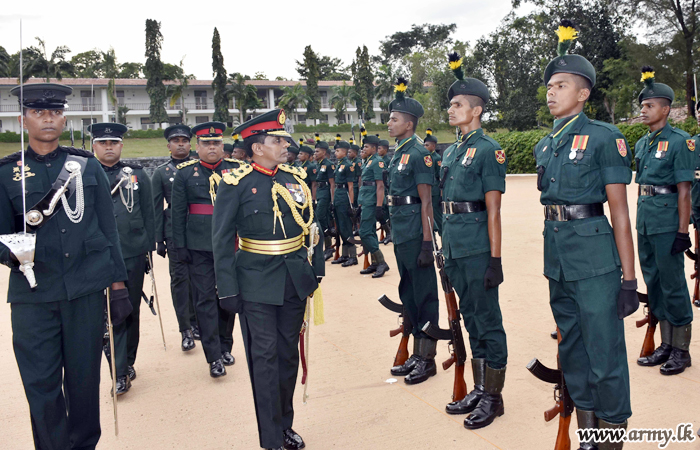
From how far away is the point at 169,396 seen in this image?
4926mm

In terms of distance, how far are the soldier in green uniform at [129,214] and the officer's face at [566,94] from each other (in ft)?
12.4

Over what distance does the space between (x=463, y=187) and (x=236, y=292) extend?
1.79 metres

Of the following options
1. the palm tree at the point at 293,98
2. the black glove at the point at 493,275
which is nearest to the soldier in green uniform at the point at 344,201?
the black glove at the point at 493,275

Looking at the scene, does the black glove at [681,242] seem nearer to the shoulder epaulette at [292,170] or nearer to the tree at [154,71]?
the shoulder epaulette at [292,170]

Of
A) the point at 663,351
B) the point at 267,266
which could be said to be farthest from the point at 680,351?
the point at 267,266

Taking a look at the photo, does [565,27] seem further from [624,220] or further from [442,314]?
[442,314]

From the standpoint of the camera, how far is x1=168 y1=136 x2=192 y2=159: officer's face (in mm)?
6305

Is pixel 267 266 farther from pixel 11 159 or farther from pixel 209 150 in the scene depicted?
pixel 209 150

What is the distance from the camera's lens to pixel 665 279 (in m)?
4.82

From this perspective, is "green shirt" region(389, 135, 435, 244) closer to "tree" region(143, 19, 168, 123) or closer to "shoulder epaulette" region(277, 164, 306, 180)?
"shoulder epaulette" region(277, 164, 306, 180)

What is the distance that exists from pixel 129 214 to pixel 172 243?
624mm

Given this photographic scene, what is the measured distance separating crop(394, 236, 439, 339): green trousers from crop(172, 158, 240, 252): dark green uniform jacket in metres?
1.89

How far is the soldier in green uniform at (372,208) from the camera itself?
9.32 metres

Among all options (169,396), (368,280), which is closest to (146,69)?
(368,280)
